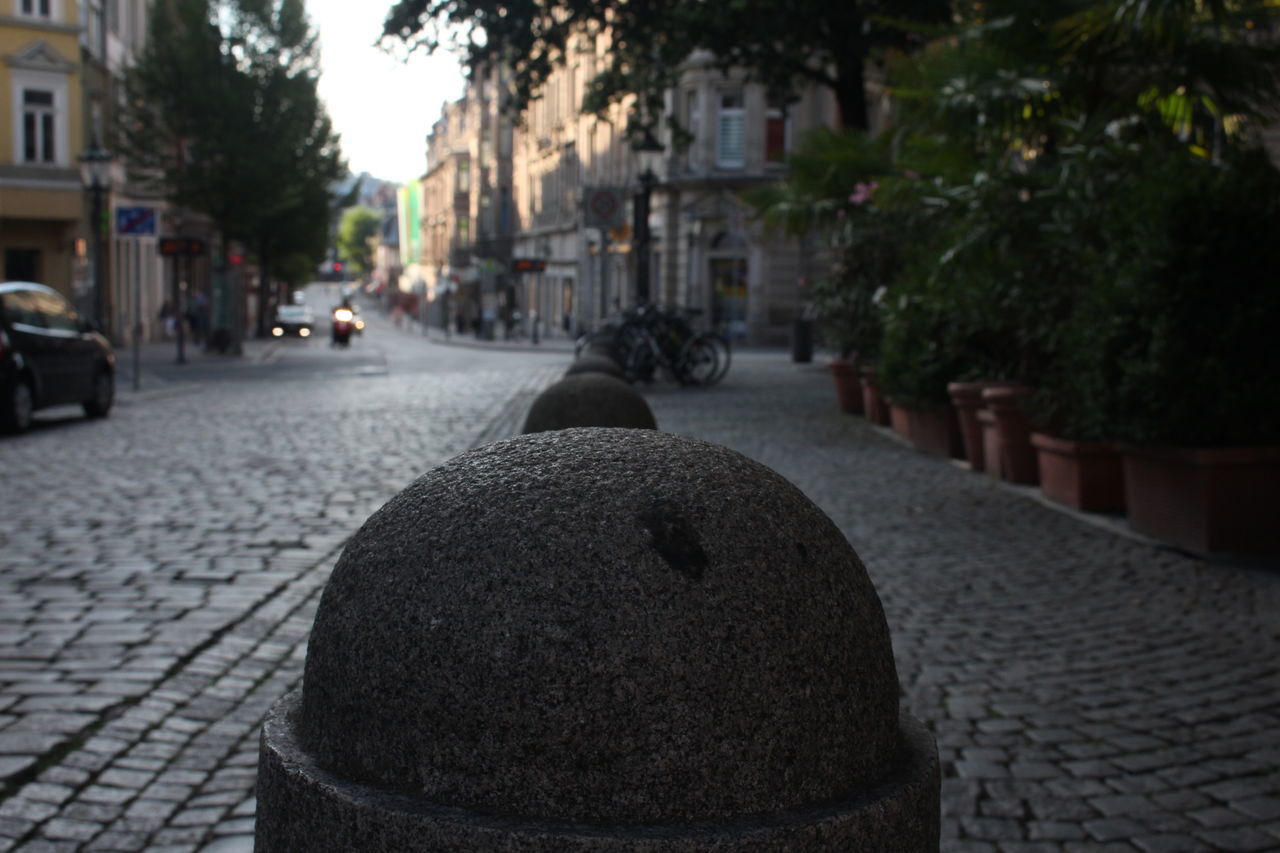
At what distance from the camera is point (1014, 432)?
35.5ft

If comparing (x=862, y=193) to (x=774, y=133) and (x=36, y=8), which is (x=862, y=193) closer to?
(x=36, y=8)

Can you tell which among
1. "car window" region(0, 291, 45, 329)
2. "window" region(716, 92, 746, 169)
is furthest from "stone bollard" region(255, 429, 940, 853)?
"window" region(716, 92, 746, 169)

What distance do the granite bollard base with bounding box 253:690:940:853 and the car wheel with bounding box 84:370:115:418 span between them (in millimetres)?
16590

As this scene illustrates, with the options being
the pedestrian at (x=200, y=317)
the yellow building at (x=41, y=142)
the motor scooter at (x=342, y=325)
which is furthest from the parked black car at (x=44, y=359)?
the motor scooter at (x=342, y=325)

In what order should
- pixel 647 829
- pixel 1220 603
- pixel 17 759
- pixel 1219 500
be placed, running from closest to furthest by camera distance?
pixel 647 829
pixel 17 759
pixel 1220 603
pixel 1219 500

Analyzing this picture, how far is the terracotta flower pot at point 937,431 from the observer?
1295 cm

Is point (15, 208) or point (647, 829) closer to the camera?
point (647, 829)

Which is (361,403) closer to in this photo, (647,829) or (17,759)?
(17,759)

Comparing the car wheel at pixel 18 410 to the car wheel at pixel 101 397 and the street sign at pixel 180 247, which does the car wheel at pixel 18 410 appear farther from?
the street sign at pixel 180 247

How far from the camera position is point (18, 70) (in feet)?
124

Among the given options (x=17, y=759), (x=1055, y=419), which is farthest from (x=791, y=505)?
(x=1055, y=419)

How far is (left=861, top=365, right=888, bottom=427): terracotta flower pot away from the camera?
52.7 feet

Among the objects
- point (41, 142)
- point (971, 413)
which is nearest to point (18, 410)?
point (971, 413)

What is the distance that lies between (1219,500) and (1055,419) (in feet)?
8.34
